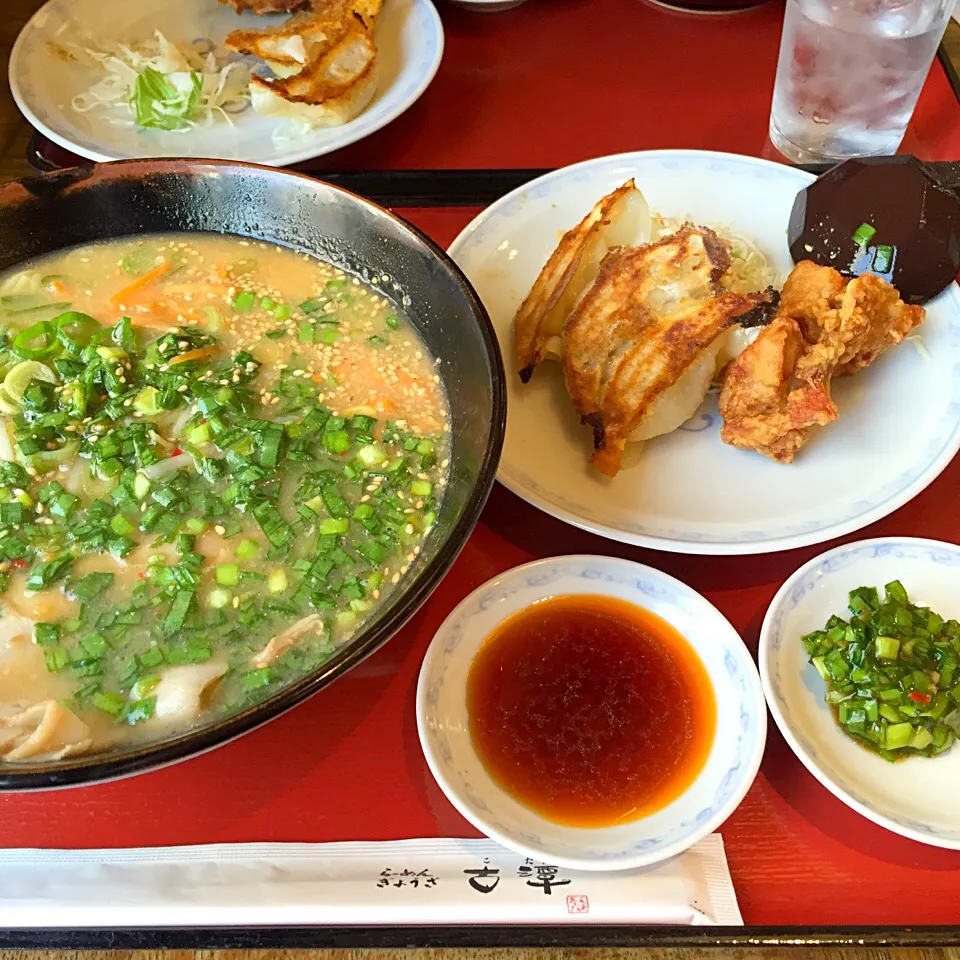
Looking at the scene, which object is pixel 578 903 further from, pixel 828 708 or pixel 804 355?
pixel 804 355

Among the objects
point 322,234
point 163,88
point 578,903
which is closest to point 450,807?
point 578,903

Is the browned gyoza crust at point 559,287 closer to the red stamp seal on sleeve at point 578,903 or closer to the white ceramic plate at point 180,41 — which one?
the white ceramic plate at point 180,41

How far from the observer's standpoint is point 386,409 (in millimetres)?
1725

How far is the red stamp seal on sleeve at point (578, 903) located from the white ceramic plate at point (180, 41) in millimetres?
1943

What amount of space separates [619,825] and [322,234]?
134 centimetres

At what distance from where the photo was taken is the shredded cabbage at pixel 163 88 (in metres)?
2.53

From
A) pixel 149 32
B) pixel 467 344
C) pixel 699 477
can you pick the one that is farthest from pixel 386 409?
pixel 149 32

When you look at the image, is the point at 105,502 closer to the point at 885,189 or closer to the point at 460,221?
the point at 460,221

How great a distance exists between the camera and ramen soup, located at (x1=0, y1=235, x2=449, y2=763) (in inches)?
54.2

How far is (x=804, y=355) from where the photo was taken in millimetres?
1717

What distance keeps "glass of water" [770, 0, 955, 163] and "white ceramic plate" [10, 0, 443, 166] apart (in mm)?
1024

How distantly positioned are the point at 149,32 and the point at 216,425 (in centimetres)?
192

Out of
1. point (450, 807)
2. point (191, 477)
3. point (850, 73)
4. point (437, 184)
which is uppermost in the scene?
point (850, 73)

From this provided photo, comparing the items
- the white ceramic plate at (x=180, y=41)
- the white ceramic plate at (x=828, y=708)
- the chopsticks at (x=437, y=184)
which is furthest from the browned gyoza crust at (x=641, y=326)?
the white ceramic plate at (x=180, y=41)
